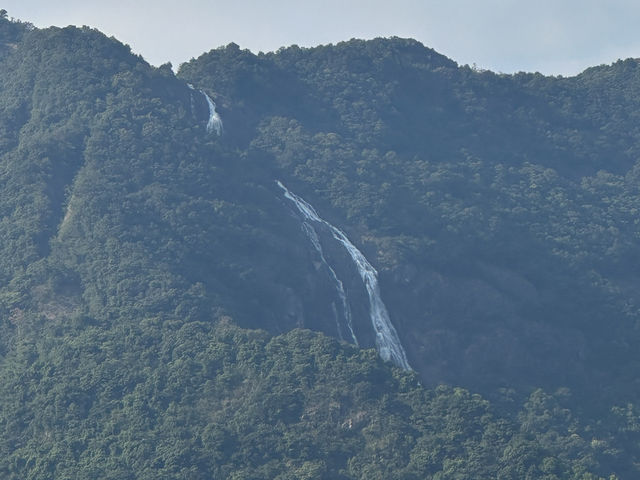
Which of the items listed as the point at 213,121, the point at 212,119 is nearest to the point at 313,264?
the point at 213,121

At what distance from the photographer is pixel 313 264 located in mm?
127375

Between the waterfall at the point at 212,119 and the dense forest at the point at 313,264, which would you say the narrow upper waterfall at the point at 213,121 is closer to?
the waterfall at the point at 212,119

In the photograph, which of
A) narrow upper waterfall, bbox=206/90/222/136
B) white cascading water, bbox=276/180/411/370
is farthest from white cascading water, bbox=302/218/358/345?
narrow upper waterfall, bbox=206/90/222/136

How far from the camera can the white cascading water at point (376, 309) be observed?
12394 centimetres

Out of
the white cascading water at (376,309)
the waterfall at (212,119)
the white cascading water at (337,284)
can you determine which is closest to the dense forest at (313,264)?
the white cascading water at (337,284)

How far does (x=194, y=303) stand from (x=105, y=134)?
23493 mm

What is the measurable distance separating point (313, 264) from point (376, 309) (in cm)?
563

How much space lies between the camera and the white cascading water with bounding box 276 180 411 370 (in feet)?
407

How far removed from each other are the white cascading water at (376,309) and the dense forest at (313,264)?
403 millimetres

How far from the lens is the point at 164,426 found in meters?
104

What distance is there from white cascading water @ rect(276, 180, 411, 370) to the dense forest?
1.32 ft

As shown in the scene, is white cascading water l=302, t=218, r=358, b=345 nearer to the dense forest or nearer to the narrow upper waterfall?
the dense forest

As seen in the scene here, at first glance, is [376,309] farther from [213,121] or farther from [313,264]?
[213,121]

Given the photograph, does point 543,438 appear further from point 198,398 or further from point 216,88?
point 216,88
